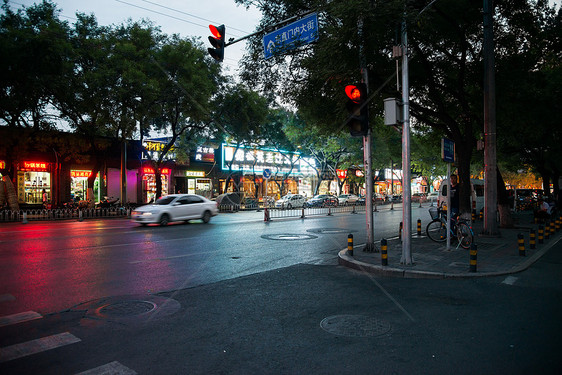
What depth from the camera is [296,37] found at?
371 inches

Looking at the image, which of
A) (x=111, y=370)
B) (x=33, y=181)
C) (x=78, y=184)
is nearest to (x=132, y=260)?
(x=111, y=370)

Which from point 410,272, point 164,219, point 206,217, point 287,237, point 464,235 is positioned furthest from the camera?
point 206,217

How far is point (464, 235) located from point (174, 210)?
13.5 metres

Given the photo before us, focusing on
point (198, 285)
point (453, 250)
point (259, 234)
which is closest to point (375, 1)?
point (453, 250)

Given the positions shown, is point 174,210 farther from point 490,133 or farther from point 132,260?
point 490,133

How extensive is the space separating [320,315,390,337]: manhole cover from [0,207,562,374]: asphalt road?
13 millimetres

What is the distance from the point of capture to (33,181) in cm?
2727

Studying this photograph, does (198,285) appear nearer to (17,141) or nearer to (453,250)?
(453,250)

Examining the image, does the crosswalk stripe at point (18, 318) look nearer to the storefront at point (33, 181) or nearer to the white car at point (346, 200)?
the storefront at point (33, 181)

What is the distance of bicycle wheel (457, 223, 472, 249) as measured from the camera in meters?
10.3

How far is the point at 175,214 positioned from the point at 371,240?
1190 cm

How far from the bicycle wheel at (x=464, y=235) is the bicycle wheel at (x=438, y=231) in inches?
41.5

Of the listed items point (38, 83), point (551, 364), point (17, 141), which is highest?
point (38, 83)

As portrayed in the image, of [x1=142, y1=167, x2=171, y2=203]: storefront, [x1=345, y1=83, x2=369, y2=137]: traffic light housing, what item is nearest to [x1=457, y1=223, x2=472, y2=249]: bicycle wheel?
[x1=345, y1=83, x2=369, y2=137]: traffic light housing
